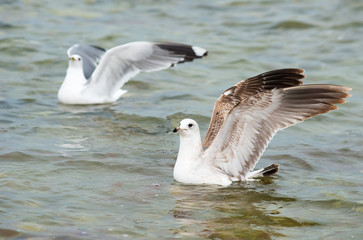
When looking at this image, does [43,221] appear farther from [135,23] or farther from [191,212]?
[135,23]

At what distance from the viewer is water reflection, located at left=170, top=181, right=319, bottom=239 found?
225 inches

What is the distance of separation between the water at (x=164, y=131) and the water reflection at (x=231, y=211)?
0.06ft

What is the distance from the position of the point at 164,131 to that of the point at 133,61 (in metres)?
2.12

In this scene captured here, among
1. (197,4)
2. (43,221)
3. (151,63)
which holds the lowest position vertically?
(43,221)

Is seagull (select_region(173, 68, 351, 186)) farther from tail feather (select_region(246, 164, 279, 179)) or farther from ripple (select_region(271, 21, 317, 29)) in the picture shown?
ripple (select_region(271, 21, 317, 29))

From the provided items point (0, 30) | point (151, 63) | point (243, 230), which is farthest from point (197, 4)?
point (243, 230)

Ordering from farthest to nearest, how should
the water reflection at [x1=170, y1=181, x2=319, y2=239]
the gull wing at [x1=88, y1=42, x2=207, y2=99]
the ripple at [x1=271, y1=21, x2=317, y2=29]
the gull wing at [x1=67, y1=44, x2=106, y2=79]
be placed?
the ripple at [x1=271, y1=21, x2=317, y2=29], the gull wing at [x1=67, y1=44, x2=106, y2=79], the gull wing at [x1=88, y1=42, x2=207, y2=99], the water reflection at [x1=170, y1=181, x2=319, y2=239]

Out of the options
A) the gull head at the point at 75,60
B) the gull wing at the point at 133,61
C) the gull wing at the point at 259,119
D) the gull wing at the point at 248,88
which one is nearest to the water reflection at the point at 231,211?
the gull wing at the point at 259,119

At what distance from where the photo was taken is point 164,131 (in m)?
9.11

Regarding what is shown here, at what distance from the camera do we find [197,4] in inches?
679

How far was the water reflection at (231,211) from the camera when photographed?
5711 mm

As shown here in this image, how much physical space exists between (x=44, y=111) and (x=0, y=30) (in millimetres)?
5249

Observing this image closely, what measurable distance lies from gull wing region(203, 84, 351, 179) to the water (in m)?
0.31

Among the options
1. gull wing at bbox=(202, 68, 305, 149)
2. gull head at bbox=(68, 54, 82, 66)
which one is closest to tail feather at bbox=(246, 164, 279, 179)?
gull wing at bbox=(202, 68, 305, 149)
